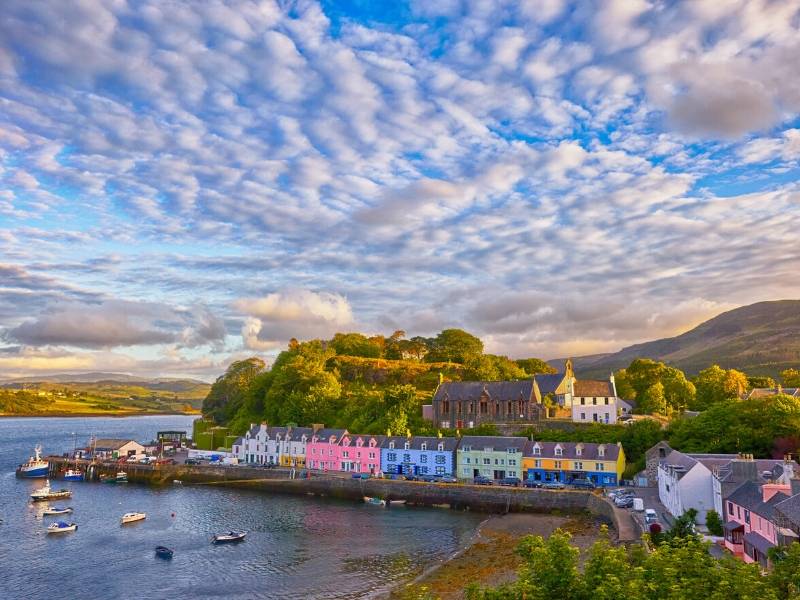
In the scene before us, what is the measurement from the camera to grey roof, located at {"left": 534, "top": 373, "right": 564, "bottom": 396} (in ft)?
268

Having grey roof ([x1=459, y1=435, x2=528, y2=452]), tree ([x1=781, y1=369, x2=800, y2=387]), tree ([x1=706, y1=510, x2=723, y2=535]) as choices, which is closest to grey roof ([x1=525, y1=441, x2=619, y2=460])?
grey roof ([x1=459, y1=435, x2=528, y2=452])

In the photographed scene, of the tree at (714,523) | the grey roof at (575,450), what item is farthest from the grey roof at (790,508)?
the grey roof at (575,450)

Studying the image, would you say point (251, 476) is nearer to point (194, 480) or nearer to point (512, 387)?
point (194, 480)

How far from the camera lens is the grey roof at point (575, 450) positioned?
64.3m

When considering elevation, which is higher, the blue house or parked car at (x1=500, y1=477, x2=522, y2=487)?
the blue house

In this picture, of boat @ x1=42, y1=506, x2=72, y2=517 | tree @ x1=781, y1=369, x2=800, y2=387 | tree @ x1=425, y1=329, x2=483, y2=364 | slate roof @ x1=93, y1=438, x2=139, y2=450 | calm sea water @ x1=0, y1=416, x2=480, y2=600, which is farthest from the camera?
tree @ x1=425, y1=329, x2=483, y2=364

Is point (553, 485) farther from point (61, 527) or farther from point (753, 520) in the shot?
point (61, 527)

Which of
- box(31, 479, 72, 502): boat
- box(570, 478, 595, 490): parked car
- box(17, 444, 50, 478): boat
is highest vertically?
box(570, 478, 595, 490): parked car

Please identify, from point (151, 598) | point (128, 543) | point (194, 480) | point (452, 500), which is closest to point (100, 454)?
point (194, 480)

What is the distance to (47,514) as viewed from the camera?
59094 millimetres

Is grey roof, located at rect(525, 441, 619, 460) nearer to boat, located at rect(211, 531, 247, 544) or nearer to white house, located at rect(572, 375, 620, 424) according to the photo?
white house, located at rect(572, 375, 620, 424)

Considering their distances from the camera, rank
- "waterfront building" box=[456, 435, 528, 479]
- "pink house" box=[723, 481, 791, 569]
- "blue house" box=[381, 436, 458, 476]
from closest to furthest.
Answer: "pink house" box=[723, 481, 791, 569]
"waterfront building" box=[456, 435, 528, 479]
"blue house" box=[381, 436, 458, 476]

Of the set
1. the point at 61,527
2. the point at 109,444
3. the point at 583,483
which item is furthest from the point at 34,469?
the point at 583,483

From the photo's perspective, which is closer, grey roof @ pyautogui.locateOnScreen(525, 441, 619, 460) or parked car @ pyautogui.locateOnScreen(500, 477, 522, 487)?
grey roof @ pyautogui.locateOnScreen(525, 441, 619, 460)
